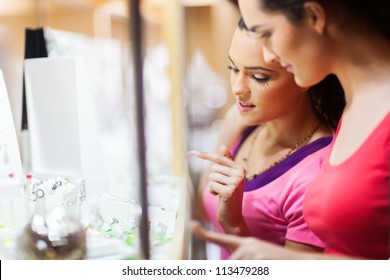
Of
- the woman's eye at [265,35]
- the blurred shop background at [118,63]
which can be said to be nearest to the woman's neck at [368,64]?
the woman's eye at [265,35]

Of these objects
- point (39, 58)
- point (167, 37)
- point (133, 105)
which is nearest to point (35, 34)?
point (39, 58)

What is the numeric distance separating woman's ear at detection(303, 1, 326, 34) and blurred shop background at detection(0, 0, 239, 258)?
186 mm

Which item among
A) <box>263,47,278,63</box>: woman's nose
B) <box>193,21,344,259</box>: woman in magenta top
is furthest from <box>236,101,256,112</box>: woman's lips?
<box>263,47,278,63</box>: woman's nose

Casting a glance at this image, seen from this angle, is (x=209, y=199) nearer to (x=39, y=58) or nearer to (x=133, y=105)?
(x=133, y=105)

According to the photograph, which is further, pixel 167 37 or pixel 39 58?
pixel 167 37

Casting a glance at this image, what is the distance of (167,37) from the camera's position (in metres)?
1.71

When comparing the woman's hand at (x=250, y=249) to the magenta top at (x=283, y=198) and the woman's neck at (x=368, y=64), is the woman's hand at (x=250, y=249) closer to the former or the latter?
the magenta top at (x=283, y=198)

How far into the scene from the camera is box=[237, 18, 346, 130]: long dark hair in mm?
782

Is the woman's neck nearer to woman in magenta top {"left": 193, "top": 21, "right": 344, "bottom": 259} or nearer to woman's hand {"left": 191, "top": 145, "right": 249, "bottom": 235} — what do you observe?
woman in magenta top {"left": 193, "top": 21, "right": 344, "bottom": 259}

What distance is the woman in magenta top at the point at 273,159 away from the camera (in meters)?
0.79

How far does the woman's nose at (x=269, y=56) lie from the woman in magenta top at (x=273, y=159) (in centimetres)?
2

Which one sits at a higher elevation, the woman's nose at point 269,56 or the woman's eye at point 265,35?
the woman's eye at point 265,35
